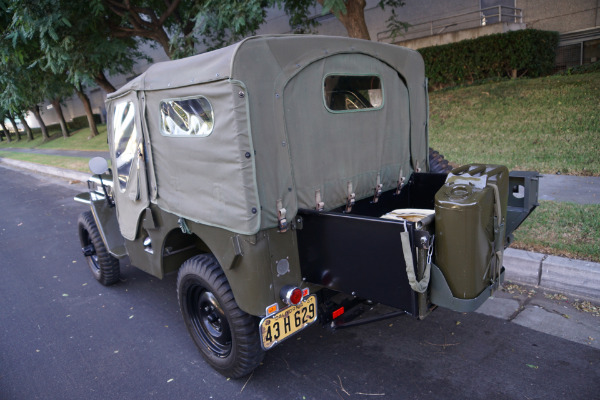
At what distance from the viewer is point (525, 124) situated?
912 centimetres

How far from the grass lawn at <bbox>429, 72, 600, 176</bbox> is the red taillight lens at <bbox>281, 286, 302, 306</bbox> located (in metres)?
5.86

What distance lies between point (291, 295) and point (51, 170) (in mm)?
16468

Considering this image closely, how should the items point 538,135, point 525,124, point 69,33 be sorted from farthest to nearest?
1. point 69,33
2. point 525,124
3. point 538,135

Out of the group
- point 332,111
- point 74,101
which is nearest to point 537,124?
point 332,111

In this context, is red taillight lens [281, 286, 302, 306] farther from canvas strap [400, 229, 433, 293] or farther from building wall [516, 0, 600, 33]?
building wall [516, 0, 600, 33]

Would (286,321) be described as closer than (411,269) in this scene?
No

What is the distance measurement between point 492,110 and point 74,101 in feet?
134

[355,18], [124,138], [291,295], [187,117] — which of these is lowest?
[291,295]

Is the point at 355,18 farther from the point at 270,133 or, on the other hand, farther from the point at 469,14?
the point at 270,133

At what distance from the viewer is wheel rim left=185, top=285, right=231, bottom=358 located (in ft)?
10.2

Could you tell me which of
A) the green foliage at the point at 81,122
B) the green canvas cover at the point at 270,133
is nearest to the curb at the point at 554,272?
the green canvas cover at the point at 270,133

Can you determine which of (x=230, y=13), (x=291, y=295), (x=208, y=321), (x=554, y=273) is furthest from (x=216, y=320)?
(x=230, y=13)

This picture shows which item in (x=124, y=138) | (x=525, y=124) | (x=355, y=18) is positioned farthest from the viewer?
(x=355, y=18)

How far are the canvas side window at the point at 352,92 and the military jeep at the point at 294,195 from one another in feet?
0.04
